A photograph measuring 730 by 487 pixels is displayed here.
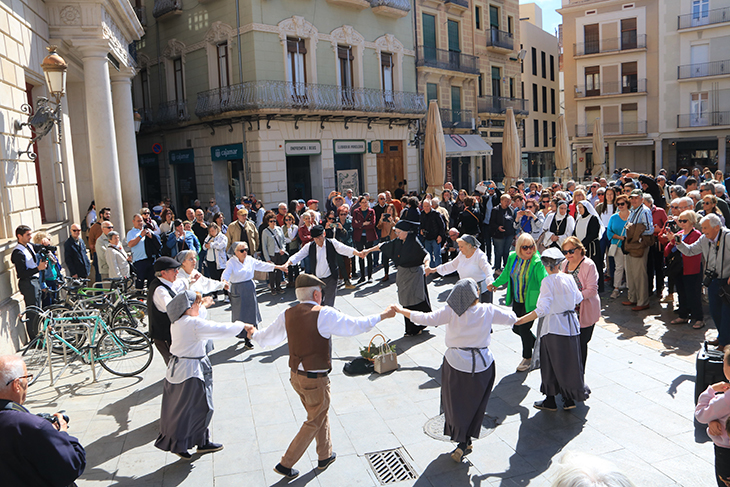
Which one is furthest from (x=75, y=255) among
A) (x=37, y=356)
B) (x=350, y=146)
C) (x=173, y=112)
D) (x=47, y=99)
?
(x=173, y=112)

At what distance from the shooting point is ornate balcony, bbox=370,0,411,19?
25.0 metres

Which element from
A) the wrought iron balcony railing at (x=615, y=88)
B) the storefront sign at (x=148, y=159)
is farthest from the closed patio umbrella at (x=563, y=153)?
the storefront sign at (x=148, y=159)

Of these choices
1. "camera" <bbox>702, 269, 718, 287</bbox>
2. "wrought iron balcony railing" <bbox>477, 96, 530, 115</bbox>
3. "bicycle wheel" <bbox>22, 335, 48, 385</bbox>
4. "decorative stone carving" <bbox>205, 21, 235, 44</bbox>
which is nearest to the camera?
"camera" <bbox>702, 269, 718, 287</bbox>

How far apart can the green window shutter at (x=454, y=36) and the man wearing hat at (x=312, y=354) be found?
28.0 meters

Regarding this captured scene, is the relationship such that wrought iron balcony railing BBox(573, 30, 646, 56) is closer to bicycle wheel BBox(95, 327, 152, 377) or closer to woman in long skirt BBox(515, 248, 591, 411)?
woman in long skirt BBox(515, 248, 591, 411)

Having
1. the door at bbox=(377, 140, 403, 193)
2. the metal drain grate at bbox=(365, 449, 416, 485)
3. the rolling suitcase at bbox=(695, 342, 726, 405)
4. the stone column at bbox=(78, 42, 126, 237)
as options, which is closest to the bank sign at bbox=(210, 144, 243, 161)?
the door at bbox=(377, 140, 403, 193)

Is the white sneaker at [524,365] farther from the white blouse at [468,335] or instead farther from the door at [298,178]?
the door at [298,178]

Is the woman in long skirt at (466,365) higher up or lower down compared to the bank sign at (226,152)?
lower down

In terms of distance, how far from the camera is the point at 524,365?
7504mm

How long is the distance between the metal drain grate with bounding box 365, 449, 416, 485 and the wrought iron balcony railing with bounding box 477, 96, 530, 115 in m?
29.7

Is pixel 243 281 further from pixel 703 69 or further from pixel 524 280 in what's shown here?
pixel 703 69

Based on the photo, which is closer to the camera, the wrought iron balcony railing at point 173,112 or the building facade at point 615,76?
the wrought iron balcony railing at point 173,112

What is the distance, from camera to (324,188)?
23.8 m

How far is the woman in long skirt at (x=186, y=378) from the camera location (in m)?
5.32
